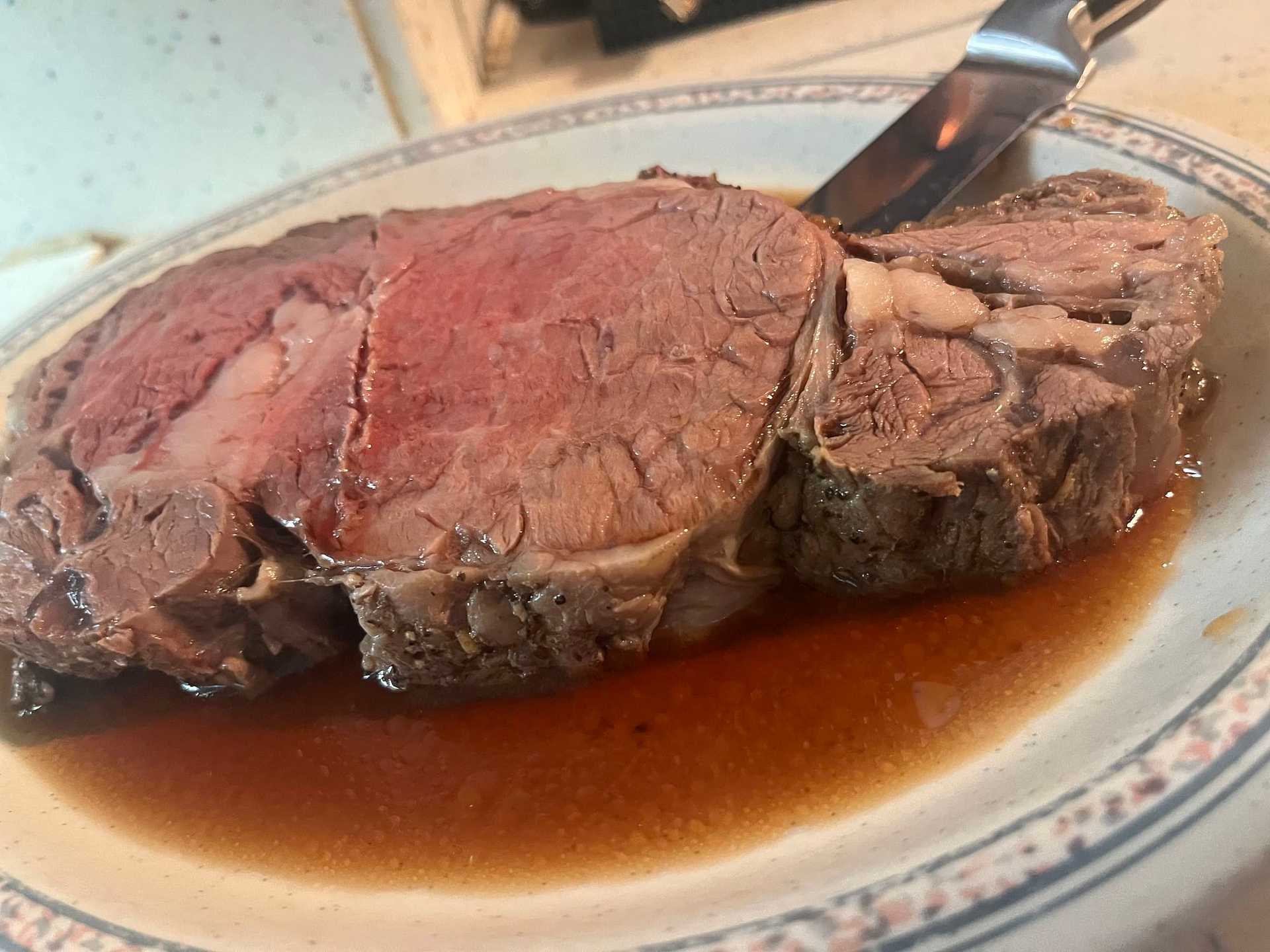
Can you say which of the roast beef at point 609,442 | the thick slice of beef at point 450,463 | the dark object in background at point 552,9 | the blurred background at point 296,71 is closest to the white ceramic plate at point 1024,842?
the roast beef at point 609,442

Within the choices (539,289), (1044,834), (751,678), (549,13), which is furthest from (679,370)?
(549,13)

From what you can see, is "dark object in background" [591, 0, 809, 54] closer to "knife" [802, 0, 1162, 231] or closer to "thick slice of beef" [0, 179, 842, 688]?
"knife" [802, 0, 1162, 231]

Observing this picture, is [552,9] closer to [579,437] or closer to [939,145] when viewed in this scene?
[939,145]

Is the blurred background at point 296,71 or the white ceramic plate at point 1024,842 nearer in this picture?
the white ceramic plate at point 1024,842

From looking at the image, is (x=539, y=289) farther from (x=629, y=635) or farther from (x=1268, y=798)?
(x=1268, y=798)

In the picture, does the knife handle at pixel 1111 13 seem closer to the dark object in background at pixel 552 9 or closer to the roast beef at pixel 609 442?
the roast beef at pixel 609 442
